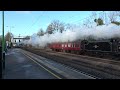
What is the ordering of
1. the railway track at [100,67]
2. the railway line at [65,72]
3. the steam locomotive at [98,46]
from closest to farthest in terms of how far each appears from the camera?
1. the railway line at [65,72]
2. the railway track at [100,67]
3. the steam locomotive at [98,46]

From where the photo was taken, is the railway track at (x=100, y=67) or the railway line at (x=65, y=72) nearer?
the railway line at (x=65, y=72)

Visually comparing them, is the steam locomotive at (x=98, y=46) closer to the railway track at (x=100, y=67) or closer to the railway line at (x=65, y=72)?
the railway track at (x=100, y=67)

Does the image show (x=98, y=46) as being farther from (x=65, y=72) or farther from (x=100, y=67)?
(x=65, y=72)

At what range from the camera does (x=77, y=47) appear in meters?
53.6

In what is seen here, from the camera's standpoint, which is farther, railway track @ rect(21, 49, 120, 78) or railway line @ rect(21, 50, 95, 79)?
railway track @ rect(21, 49, 120, 78)

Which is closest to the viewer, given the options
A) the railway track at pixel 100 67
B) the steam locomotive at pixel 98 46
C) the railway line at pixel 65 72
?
the railway line at pixel 65 72

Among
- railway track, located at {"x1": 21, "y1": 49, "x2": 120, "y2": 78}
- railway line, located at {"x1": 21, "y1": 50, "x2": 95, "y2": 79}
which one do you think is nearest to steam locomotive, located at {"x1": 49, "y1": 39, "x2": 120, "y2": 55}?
railway track, located at {"x1": 21, "y1": 49, "x2": 120, "y2": 78}

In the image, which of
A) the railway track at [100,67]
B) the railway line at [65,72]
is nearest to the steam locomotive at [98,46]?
the railway track at [100,67]

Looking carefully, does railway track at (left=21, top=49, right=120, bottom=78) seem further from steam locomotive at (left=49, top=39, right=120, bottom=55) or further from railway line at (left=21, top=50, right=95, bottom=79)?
steam locomotive at (left=49, top=39, right=120, bottom=55)

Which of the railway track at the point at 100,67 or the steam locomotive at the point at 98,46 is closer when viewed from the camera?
the railway track at the point at 100,67

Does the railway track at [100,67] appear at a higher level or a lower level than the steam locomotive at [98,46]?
lower

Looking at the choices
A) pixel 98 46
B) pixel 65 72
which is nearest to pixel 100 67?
pixel 65 72
